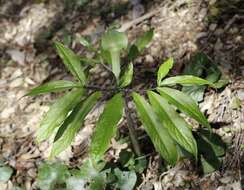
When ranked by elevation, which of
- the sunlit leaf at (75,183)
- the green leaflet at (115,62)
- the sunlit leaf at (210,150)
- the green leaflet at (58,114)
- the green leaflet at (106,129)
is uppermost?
the green leaflet at (115,62)

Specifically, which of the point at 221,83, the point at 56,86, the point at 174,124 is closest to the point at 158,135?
the point at 174,124

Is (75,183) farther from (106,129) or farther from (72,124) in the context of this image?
(106,129)

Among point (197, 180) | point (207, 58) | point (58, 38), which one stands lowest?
point (197, 180)

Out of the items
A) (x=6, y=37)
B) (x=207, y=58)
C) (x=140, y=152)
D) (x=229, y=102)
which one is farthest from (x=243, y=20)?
(x=6, y=37)

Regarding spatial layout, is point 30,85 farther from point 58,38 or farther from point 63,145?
point 63,145

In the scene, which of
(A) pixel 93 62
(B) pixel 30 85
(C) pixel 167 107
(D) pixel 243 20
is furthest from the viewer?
(B) pixel 30 85

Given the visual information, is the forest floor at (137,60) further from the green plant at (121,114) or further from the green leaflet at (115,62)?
the green leaflet at (115,62)

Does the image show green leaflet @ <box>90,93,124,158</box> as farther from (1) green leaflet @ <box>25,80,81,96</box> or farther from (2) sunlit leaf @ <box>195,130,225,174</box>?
(2) sunlit leaf @ <box>195,130,225,174</box>

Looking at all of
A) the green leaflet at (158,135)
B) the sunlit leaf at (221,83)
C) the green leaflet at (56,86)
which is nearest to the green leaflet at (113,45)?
the green leaflet at (56,86)
